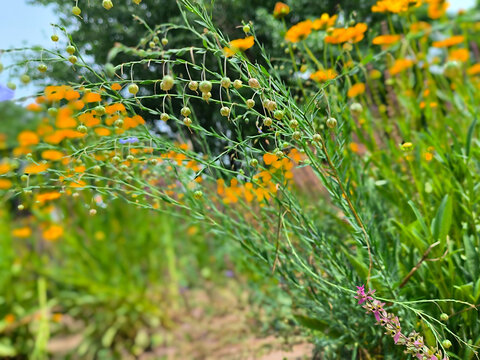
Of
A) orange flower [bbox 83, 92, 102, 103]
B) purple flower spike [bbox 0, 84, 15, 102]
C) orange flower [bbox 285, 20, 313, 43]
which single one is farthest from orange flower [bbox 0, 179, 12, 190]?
orange flower [bbox 285, 20, 313, 43]

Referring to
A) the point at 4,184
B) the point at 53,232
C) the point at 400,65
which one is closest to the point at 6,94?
the point at 4,184

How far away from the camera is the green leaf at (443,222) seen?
1.11 meters

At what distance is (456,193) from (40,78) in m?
2.18

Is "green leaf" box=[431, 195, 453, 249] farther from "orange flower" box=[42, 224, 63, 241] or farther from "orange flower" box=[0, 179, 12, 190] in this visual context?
"orange flower" box=[42, 224, 63, 241]

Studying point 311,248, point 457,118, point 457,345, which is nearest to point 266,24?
point 457,118

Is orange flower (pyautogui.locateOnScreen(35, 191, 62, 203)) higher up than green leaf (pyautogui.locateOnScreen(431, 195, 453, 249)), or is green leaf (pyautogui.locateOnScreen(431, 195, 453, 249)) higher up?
orange flower (pyautogui.locateOnScreen(35, 191, 62, 203))

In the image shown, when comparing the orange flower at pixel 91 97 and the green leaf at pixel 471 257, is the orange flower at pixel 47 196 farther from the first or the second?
the green leaf at pixel 471 257

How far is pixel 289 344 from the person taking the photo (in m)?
1.77

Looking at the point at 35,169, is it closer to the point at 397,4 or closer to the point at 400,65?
the point at 397,4

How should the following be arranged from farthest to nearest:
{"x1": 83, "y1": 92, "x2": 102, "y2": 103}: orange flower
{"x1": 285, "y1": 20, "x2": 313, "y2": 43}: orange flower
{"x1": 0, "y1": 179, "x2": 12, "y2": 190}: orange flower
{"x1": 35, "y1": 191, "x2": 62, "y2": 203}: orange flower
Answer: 1. {"x1": 0, "y1": 179, "x2": 12, "y2": 190}: orange flower
2. {"x1": 285, "y1": 20, "x2": 313, "y2": 43}: orange flower
3. {"x1": 35, "y1": 191, "x2": 62, "y2": 203}: orange flower
4. {"x1": 83, "y1": 92, "x2": 102, "y2": 103}: orange flower

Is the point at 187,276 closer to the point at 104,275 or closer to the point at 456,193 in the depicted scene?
the point at 104,275

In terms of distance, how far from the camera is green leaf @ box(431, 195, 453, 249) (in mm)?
1110

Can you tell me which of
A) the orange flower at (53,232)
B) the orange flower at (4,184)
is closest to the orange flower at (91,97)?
the orange flower at (4,184)

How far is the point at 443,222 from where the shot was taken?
3.68 feet
